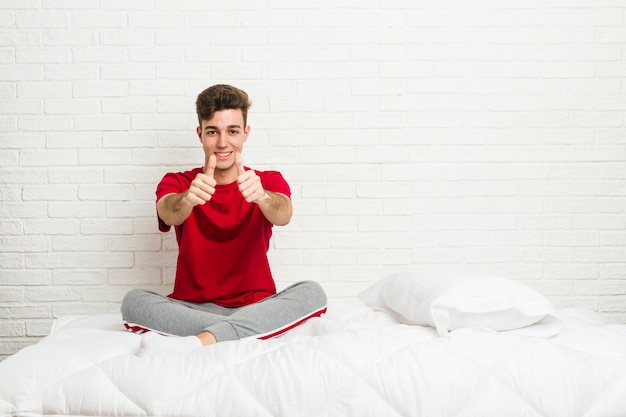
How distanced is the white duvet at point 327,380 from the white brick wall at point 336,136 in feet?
4.56

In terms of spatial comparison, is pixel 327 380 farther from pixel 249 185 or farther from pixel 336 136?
pixel 336 136

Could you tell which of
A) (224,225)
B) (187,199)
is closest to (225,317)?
(187,199)

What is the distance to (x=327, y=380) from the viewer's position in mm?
1648

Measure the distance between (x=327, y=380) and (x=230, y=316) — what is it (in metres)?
0.55

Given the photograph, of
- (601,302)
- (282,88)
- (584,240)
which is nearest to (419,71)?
(282,88)

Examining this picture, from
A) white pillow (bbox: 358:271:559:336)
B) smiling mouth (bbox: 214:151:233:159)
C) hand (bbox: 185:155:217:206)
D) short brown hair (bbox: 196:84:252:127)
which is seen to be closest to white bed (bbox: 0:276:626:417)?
white pillow (bbox: 358:271:559:336)

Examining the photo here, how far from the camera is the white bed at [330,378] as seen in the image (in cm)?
161

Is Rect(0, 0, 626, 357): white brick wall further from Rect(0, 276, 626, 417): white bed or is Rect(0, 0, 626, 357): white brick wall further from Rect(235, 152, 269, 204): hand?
Rect(0, 276, 626, 417): white bed

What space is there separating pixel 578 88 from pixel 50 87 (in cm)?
250

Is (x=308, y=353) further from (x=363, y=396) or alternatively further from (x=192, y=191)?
(x=192, y=191)

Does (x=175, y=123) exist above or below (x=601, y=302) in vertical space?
above

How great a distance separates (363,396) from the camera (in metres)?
1.63

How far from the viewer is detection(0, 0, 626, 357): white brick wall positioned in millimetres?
3098

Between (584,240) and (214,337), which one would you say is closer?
(214,337)
